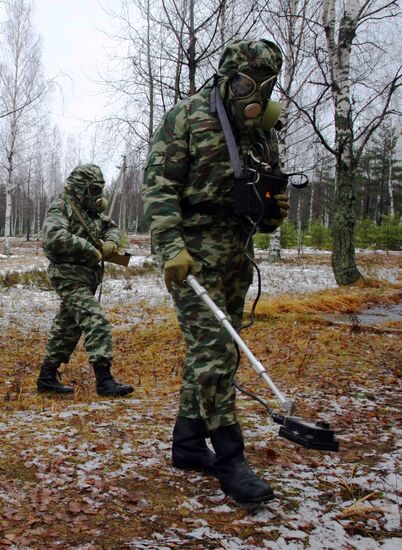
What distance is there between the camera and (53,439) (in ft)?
10.6

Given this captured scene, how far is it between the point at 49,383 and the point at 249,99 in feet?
11.4

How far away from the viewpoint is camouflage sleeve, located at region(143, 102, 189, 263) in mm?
2654

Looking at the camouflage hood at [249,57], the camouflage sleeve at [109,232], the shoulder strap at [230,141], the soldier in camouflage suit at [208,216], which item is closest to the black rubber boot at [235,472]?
the soldier in camouflage suit at [208,216]

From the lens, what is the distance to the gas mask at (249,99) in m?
2.67

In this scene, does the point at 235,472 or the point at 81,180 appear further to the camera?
the point at 81,180

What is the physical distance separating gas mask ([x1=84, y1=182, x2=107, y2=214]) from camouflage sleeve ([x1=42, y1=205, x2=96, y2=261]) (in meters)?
0.33

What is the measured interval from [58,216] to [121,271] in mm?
11167

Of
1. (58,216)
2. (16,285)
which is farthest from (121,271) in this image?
(58,216)

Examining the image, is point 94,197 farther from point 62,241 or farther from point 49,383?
point 49,383

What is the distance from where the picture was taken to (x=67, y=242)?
4.91m

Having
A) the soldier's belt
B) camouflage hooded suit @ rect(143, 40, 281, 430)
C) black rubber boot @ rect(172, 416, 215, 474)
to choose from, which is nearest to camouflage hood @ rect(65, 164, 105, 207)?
camouflage hooded suit @ rect(143, 40, 281, 430)

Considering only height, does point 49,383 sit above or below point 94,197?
below

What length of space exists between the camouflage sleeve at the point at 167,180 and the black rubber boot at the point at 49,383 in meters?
2.78

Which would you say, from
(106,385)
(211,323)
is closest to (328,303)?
(106,385)
